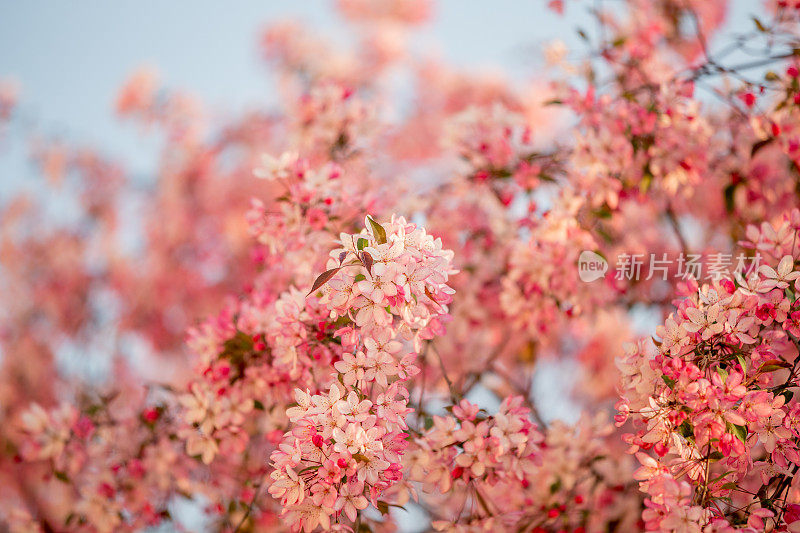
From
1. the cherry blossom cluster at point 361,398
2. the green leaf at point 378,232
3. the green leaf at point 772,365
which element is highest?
the green leaf at point 378,232

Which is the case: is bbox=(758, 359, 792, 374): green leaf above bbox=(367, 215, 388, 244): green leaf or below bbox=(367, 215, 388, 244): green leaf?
below

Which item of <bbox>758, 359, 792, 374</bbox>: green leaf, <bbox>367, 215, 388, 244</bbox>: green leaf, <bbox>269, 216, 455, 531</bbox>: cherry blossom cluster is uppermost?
<bbox>367, 215, 388, 244</bbox>: green leaf

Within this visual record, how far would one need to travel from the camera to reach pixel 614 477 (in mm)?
2320

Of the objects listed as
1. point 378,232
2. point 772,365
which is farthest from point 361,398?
point 772,365

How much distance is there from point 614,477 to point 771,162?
1.76 m

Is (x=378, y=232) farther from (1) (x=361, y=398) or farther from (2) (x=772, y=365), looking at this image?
(2) (x=772, y=365)

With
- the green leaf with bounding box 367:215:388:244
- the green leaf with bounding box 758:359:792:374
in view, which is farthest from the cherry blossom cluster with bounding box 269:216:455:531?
the green leaf with bounding box 758:359:792:374

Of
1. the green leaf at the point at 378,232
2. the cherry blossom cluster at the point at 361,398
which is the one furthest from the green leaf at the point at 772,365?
the green leaf at the point at 378,232

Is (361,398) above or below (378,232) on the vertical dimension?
below

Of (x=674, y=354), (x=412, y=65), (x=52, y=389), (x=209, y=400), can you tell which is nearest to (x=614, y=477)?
(x=674, y=354)

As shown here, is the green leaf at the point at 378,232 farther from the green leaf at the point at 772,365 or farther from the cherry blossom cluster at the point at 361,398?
the green leaf at the point at 772,365

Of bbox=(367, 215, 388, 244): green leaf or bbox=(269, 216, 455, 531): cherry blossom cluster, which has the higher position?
bbox=(367, 215, 388, 244): green leaf

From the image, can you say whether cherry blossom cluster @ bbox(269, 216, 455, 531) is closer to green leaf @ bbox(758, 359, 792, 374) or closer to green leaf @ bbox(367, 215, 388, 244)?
green leaf @ bbox(367, 215, 388, 244)

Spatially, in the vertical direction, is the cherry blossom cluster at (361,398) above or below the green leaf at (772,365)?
below
